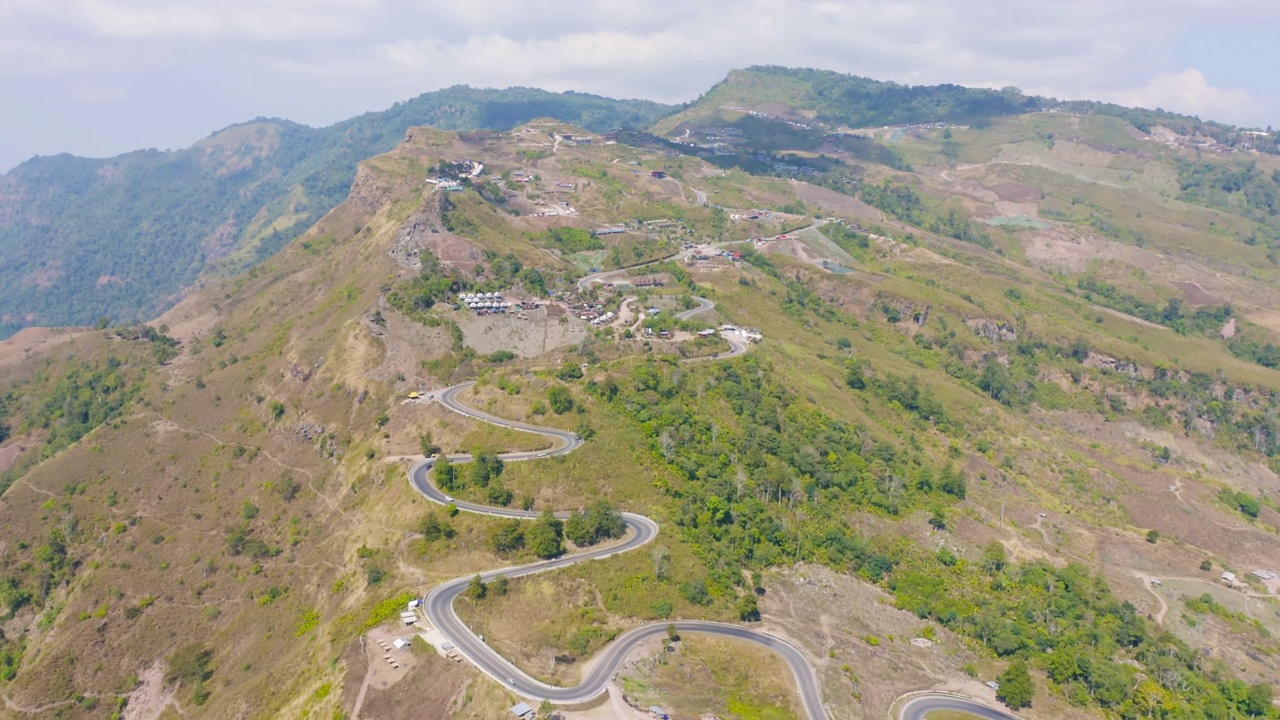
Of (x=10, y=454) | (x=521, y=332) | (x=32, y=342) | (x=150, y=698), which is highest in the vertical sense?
(x=521, y=332)

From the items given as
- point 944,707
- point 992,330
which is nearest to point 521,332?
point 944,707

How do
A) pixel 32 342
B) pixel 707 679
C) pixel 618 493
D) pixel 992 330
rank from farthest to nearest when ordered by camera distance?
pixel 992 330 < pixel 32 342 < pixel 618 493 < pixel 707 679

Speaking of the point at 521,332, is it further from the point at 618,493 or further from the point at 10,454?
the point at 10,454

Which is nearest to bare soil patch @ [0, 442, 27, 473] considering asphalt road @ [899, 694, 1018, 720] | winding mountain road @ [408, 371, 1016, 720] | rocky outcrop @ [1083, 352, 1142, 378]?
winding mountain road @ [408, 371, 1016, 720]

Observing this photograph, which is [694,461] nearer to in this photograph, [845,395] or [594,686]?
[594,686]

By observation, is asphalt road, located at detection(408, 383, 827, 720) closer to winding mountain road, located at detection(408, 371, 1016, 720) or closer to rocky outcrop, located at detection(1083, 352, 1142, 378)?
winding mountain road, located at detection(408, 371, 1016, 720)

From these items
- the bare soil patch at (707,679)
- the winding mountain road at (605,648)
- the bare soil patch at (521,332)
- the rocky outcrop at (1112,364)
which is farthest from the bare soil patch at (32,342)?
the rocky outcrop at (1112,364)

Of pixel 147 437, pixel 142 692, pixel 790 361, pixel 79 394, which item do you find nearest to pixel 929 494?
pixel 790 361
